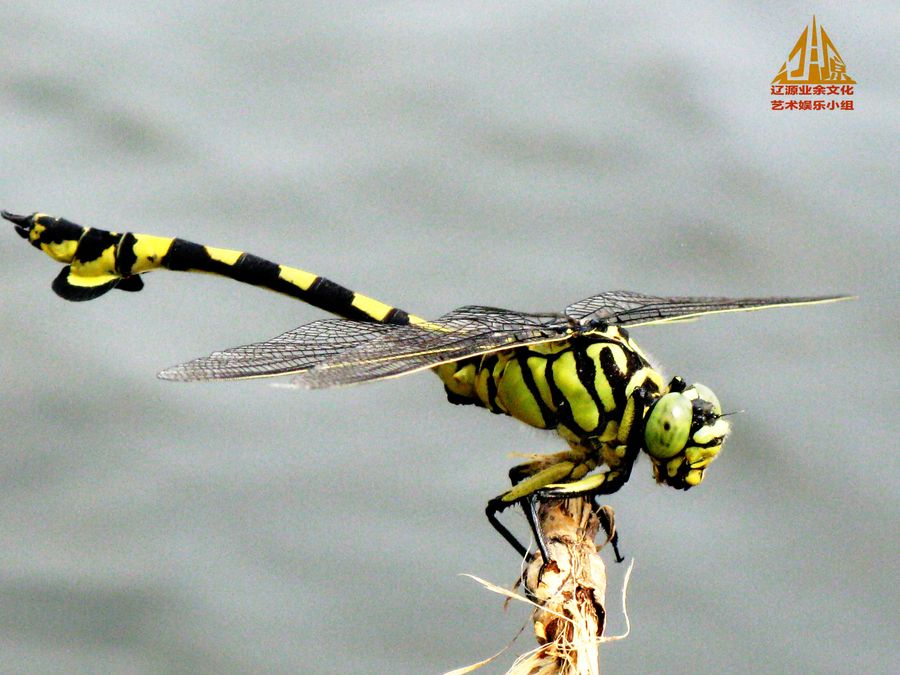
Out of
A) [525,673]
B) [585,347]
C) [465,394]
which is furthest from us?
[465,394]

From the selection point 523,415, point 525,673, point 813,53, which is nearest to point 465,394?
point 523,415

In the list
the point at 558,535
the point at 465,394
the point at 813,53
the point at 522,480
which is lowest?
the point at 558,535

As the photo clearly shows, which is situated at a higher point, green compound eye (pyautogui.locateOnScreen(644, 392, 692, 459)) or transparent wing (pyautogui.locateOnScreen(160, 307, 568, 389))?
transparent wing (pyautogui.locateOnScreen(160, 307, 568, 389))

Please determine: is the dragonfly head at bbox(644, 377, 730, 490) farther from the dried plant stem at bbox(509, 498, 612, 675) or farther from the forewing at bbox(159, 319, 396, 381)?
the forewing at bbox(159, 319, 396, 381)

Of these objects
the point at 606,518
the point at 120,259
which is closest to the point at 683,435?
the point at 606,518

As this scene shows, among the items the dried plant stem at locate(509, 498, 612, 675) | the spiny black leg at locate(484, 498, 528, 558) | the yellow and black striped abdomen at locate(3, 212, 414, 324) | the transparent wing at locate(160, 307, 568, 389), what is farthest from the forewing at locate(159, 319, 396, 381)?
the dried plant stem at locate(509, 498, 612, 675)

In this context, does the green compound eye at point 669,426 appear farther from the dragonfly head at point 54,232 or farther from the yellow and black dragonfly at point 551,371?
the dragonfly head at point 54,232

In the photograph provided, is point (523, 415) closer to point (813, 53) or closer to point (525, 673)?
point (525, 673)
